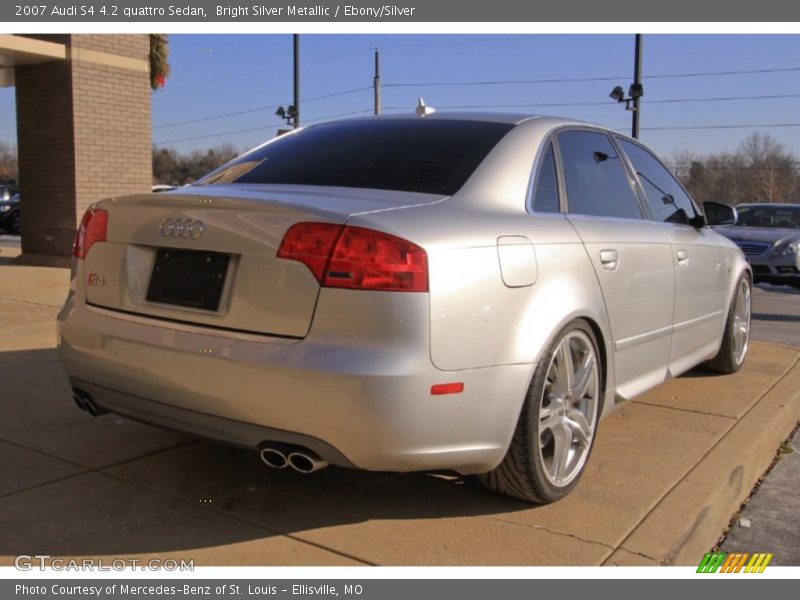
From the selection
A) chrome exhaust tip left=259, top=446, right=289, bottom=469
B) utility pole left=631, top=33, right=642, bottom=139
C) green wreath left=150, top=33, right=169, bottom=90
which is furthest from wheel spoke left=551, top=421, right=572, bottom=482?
green wreath left=150, top=33, right=169, bottom=90

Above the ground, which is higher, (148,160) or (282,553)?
(148,160)

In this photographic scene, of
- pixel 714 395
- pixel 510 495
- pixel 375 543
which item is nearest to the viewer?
pixel 375 543

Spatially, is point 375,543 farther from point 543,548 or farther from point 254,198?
point 254,198

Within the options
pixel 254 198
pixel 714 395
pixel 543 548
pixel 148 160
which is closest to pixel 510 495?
pixel 543 548

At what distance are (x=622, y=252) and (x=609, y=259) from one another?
0.19 metres

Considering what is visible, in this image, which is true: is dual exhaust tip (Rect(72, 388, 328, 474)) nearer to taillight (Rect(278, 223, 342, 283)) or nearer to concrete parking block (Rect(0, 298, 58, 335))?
taillight (Rect(278, 223, 342, 283))

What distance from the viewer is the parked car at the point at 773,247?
13328mm

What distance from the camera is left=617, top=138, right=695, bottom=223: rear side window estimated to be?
4.69m

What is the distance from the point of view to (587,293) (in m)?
3.45

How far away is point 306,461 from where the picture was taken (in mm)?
2840

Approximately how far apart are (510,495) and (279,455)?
3.31ft

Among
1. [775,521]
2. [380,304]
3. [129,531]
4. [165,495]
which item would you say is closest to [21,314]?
[165,495]

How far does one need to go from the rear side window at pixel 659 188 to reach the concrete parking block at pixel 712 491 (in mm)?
1250

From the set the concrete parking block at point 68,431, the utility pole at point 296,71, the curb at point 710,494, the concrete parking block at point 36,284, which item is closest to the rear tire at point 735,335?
the curb at point 710,494
